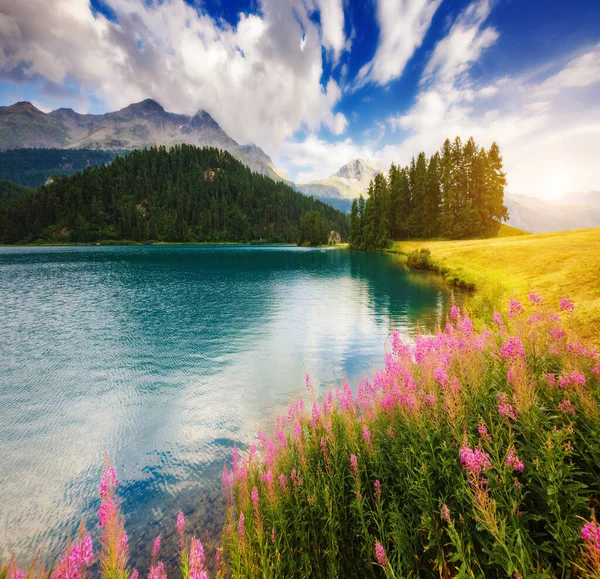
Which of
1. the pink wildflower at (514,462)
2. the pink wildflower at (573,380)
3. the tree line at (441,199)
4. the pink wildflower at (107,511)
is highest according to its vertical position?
the tree line at (441,199)

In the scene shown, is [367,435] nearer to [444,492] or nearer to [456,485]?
[444,492]

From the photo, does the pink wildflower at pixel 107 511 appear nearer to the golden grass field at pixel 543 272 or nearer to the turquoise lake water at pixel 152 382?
the turquoise lake water at pixel 152 382

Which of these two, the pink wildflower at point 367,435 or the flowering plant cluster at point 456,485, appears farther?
the pink wildflower at point 367,435

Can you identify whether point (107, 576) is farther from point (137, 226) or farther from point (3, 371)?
point (137, 226)

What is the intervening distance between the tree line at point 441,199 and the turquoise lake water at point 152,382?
63.9m

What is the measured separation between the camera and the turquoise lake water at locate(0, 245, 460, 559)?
7.57 meters

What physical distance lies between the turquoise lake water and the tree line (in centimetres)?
6388

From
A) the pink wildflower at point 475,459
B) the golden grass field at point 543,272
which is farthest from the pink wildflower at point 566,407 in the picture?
the golden grass field at point 543,272

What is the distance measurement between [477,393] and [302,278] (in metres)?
45.7

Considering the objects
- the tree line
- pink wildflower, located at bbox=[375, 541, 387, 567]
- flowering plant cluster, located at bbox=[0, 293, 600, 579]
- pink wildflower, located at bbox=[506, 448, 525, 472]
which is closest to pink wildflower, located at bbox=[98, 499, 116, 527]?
flowering plant cluster, located at bbox=[0, 293, 600, 579]

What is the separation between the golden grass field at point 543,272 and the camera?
17341mm

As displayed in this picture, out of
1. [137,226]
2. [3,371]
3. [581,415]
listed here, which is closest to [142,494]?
[581,415]

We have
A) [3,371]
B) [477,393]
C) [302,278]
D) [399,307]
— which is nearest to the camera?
[477,393]

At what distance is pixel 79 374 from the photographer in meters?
15.4
